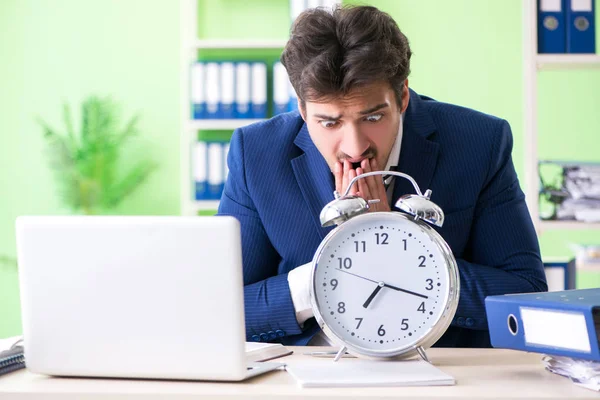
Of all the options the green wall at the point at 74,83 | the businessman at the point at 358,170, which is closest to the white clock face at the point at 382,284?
the businessman at the point at 358,170

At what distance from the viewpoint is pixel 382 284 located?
1.47m

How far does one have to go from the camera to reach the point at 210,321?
129 cm

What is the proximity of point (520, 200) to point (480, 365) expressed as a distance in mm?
756

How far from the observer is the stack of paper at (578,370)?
1.25 m

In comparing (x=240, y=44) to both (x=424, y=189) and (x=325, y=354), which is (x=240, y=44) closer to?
(x=424, y=189)

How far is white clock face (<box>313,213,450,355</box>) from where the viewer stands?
1466 millimetres

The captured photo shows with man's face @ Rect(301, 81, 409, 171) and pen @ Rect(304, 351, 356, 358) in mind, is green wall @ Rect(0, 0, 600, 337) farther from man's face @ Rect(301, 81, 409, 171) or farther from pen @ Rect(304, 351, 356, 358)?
pen @ Rect(304, 351, 356, 358)

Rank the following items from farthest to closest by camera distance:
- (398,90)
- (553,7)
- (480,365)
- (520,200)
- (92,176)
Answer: (92,176), (553,7), (520,200), (398,90), (480,365)

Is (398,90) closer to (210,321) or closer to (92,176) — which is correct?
(210,321)

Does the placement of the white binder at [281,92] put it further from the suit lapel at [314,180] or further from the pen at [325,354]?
the pen at [325,354]

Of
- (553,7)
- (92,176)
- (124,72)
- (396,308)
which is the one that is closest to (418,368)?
(396,308)

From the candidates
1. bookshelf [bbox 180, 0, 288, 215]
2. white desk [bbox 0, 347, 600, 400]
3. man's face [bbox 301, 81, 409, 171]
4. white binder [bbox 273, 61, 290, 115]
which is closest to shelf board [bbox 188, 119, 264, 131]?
bookshelf [bbox 180, 0, 288, 215]

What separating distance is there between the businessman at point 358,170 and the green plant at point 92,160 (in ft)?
8.12

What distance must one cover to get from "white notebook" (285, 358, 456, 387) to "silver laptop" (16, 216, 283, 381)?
0.10m
